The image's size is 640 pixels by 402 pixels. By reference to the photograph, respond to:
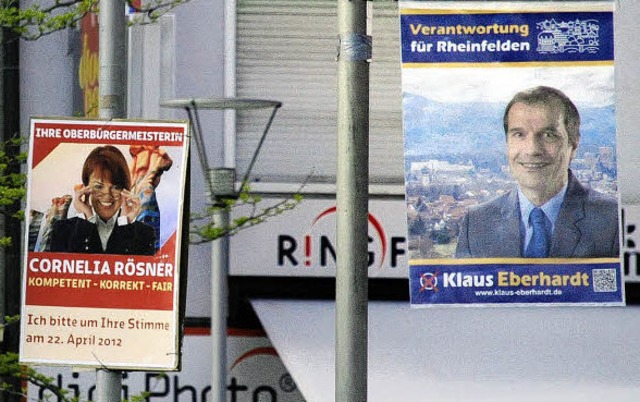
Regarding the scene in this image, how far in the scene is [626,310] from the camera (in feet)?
43.7

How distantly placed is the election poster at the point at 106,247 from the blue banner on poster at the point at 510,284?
1.19 metres

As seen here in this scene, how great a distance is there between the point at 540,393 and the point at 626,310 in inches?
102

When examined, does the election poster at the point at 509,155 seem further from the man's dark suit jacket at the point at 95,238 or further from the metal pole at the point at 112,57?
the metal pole at the point at 112,57

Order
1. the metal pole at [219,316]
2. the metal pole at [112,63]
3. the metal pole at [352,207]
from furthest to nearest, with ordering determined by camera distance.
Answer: the metal pole at [219,316], the metal pole at [112,63], the metal pole at [352,207]

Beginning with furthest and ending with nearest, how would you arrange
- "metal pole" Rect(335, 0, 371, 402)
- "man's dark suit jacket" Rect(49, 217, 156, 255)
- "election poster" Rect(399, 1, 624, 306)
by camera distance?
"man's dark suit jacket" Rect(49, 217, 156, 255)
"election poster" Rect(399, 1, 624, 306)
"metal pole" Rect(335, 0, 371, 402)

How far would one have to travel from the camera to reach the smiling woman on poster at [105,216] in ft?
24.1

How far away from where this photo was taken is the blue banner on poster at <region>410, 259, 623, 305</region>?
23.8ft

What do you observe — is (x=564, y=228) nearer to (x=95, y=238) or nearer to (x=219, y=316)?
(x=95, y=238)

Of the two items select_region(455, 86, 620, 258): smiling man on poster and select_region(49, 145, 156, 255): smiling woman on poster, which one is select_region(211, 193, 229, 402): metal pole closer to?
select_region(49, 145, 156, 255): smiling woman on poster

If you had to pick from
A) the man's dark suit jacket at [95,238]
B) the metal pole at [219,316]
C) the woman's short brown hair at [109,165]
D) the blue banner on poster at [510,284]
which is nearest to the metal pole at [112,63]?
the woman's short brown hair at [109,165]

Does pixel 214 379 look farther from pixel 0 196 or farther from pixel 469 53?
pixel 469 53

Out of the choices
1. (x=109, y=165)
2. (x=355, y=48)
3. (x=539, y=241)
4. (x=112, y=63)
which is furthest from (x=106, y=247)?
(x=539, y=241)

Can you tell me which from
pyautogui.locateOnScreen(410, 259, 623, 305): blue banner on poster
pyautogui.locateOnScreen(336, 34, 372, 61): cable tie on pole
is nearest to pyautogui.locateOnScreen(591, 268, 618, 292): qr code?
pyautogui.locateOnScreen(410, 259, 623, 305): blue banner on poster

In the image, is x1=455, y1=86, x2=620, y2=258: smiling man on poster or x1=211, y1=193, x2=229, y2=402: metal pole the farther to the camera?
x1=211, y1=193, x2=229, y2=402: metal pole
